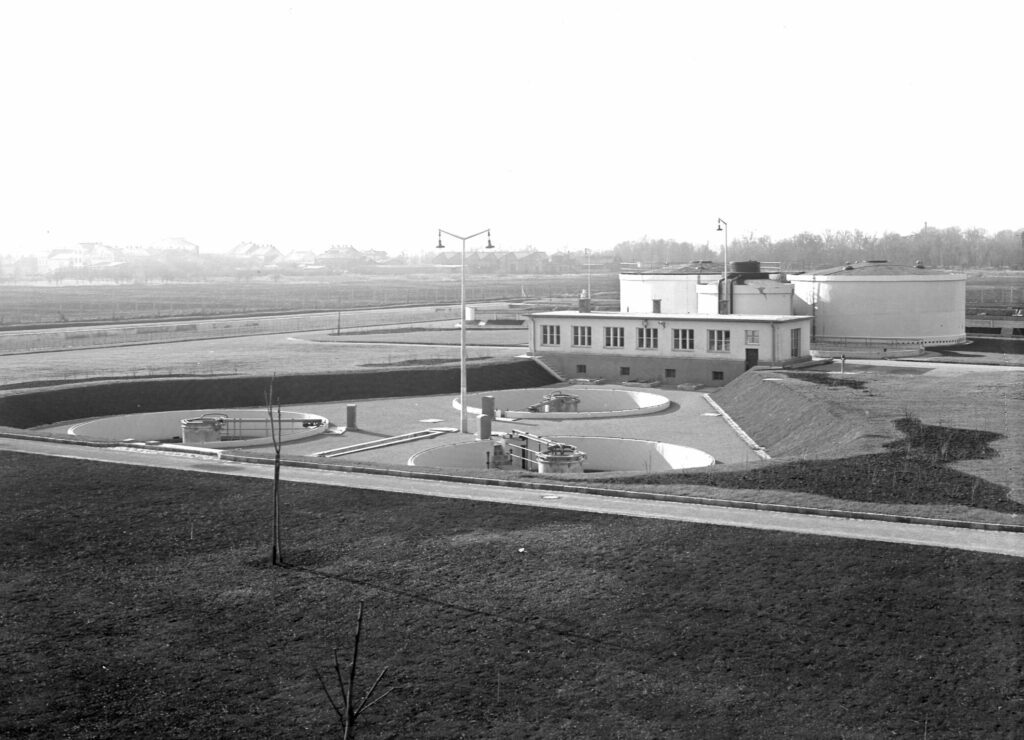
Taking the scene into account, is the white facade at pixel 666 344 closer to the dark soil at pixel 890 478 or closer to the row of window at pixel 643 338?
the row of window at pixel 643 338

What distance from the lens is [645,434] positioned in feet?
128

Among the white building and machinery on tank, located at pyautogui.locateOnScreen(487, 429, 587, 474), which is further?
the white building

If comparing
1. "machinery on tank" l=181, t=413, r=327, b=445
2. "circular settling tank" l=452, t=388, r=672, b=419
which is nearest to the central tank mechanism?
"circular settling tank" l=452, t=388, r=672, b=419

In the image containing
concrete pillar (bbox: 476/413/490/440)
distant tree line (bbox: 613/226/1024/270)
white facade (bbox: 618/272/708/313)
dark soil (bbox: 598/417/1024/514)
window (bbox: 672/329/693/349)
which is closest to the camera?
dark soil (bbox: 598/417/1024/514)

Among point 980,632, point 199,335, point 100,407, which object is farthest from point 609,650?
point 199,335

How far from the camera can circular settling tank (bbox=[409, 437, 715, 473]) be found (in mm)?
34594

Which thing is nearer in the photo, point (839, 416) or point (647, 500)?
point (647, 500)

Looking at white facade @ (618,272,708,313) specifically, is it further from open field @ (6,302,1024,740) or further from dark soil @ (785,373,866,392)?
open field @ (6,302,1024,740)

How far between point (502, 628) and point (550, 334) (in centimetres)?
4439

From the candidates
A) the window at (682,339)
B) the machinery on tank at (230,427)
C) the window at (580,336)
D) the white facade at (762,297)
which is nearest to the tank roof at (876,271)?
the white facade at (762,297)

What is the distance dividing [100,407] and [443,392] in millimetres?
14830

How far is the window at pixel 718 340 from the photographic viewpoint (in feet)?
178

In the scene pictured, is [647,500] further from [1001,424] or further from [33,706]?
[1001,424]

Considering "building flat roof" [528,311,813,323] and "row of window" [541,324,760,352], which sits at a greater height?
"building flat roof" [528,311,813,323]
